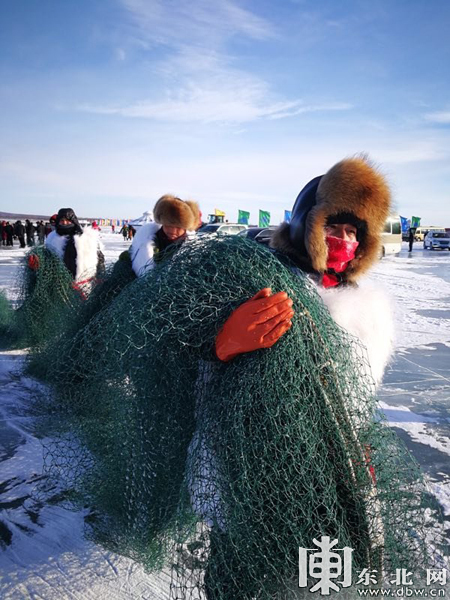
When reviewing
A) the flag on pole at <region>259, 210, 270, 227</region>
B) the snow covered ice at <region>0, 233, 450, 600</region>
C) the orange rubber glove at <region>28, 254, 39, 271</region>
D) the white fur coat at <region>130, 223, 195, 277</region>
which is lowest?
the snow covered ice at <region>0, 233, 450, 600</region>

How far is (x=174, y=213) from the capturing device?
4.24 meters

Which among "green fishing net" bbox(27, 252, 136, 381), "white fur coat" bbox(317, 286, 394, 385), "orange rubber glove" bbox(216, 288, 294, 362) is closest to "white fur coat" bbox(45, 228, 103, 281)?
"green fishing net" bbox(27, 252, 136, 381)

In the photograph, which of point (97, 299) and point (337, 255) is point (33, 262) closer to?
point (97, 299)

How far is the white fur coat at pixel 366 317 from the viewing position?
71.9 inches

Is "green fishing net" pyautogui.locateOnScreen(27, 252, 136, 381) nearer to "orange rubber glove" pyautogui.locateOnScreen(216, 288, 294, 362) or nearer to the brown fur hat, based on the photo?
the brown fur hat

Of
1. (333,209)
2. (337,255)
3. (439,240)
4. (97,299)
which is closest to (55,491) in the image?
(97,299)

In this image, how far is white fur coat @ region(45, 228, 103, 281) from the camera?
5373mm

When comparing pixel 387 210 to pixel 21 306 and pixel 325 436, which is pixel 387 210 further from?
pixel 21 306

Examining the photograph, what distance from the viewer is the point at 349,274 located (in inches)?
77.3

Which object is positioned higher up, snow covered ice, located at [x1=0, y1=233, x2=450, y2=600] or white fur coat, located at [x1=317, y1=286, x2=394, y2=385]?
white fur coat, located at [x1=317, y1=286, x2=394, y2=385]

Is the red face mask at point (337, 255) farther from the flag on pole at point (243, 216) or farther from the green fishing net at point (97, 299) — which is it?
the flag on pole at point (243, 216)

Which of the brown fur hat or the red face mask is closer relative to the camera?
the red face mask

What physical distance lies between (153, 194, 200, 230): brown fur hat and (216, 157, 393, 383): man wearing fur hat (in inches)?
93.5

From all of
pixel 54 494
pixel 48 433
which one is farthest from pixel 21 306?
pixel 54 494
